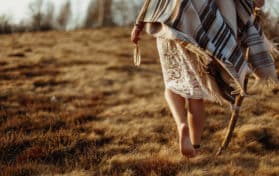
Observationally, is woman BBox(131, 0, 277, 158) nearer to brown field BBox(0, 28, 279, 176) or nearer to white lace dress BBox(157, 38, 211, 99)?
white lace dress BBox(157, 38, 211, 99)

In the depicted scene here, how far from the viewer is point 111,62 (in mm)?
12961

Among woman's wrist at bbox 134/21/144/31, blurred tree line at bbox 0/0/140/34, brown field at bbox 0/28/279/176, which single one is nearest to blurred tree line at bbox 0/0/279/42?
blurred tree line at bbox 0/0/140/34

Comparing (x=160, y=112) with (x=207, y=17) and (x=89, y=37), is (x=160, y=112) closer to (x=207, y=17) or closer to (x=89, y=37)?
(x=207, y=17)

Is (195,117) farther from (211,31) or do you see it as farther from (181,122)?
(211,31)

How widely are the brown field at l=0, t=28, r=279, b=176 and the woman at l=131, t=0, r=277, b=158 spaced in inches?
31.4

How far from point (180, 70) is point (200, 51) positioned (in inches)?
12.7

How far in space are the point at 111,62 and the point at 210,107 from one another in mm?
5768

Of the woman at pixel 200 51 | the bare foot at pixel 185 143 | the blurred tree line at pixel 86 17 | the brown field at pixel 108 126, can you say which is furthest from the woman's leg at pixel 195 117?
the blurred tree line at pixel 86 17

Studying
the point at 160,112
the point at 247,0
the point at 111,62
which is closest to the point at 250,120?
the point at 160,112

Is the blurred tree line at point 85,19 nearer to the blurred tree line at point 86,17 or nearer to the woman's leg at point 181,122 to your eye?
the blurred tree line at point 86,17

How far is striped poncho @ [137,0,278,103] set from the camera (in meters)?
3.58

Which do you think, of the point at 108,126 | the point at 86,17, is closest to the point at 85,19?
the point at 86,17

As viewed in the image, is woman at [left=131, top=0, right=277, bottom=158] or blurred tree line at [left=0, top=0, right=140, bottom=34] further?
blurred tree line at [left=0, top=0, right=140, bottom=34]

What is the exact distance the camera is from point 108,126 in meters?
6.64
